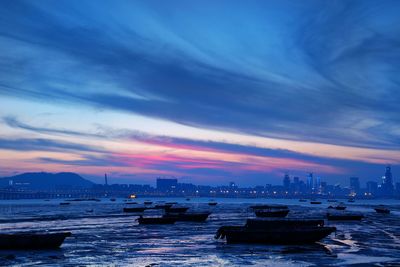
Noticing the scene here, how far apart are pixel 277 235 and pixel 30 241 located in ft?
66.5

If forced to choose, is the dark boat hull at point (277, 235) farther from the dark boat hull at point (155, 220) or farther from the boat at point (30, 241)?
the dark boat hull at point (155, 220)

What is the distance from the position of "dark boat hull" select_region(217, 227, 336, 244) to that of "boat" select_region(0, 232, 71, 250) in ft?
46.8

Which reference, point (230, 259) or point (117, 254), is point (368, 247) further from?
point (117, 254)

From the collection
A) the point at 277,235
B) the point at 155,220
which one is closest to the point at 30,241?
the point at 277,235

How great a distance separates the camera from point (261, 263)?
30.9 m

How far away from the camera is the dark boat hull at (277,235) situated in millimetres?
40969

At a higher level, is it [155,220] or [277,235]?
[277,235]

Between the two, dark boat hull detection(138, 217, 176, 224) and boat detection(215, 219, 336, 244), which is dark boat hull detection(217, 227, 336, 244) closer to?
boat detection(215, 219, 336, 244)

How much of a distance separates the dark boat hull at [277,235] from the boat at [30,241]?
1427cm

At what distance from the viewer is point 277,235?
41.2m

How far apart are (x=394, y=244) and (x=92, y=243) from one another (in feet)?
87.9

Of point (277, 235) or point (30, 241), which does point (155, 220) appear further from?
point (30, 241)

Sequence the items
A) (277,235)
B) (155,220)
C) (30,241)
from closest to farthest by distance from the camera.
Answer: (30,241), (277,235), (155,220)

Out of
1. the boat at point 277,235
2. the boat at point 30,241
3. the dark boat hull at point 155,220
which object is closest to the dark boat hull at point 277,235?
the boat at point 277,235
